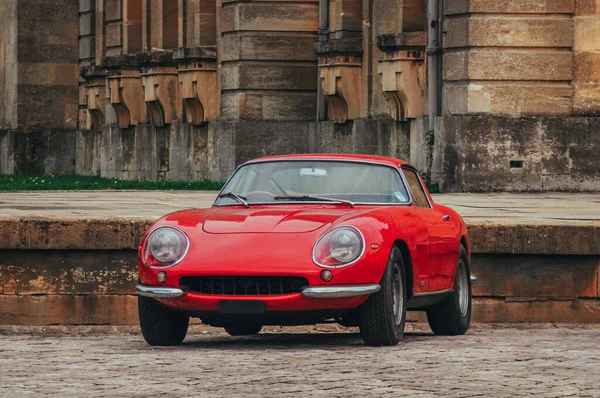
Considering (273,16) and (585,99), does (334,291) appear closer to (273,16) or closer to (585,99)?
(585,99)

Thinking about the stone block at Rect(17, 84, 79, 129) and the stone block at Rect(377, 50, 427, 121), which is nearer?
the stone block at Rect(377, 50, 427, 121)

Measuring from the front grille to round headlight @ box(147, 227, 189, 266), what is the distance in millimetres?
173

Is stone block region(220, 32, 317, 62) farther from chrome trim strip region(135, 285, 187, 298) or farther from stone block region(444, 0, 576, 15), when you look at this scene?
chrome trim strip region(135, 285, 187, 298)

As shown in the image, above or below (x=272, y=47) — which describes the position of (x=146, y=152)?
below

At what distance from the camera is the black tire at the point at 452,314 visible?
39.9 feet

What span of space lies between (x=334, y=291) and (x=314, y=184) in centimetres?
150

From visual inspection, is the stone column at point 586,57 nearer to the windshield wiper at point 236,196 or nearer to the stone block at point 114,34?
the windshield wiper at point 236,196

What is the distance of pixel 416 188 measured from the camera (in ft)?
40.1

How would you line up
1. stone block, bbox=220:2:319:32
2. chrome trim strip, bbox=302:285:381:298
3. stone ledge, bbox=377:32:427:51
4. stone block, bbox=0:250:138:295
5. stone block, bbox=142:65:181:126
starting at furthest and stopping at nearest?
1. stone block, bbox=142:65:181:126
2. stone block, bbox=220:2:319:32
3. stone ledge, bbox=377:32:427:51
4. stone block, bbox=0:250:138:295
5. chrome trim strip, bbox=302:285:381:298

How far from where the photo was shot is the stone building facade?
80.0 feet

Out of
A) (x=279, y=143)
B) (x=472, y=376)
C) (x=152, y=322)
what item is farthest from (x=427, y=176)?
(x=472, y=376)

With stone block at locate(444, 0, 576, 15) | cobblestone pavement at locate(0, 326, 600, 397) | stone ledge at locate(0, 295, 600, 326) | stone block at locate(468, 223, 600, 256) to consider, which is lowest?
stone ledge at locate(0, 295, 600, 326)

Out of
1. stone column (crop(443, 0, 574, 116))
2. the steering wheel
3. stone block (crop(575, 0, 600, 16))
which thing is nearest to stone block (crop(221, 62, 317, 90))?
stone column (crop(443, 0, 574, 116))

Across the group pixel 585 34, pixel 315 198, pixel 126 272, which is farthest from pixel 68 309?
pixel 585 34
